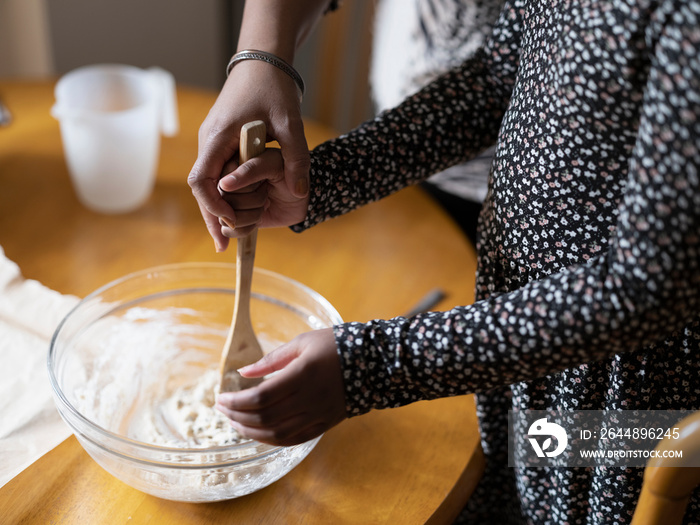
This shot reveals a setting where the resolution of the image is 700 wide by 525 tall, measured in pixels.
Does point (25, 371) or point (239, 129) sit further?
point (25, 371)

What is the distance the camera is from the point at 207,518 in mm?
659

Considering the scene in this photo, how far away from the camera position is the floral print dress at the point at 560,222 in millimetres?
504

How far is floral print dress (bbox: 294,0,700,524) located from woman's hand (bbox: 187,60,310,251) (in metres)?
0.04

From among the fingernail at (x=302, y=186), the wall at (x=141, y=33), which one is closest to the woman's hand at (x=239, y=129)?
the fingernail at (x=302, y=186)

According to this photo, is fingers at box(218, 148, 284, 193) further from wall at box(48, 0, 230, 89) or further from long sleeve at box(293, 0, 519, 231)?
wall at box(48, 0, 230, 89)

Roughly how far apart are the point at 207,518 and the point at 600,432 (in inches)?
16.9

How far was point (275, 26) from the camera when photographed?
783 millimetres

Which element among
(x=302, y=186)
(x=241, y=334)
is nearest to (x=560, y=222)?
(x=302, y=186)

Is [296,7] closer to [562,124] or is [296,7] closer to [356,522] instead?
[562,124]

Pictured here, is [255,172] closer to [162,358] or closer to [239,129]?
[239,129]

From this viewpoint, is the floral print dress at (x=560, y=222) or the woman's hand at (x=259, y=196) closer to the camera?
the floral print dress at (x=560, y=222)

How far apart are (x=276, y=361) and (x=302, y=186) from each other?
0.19 meters

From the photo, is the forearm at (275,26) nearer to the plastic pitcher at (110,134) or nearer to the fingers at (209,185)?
the fingers at (209,185)

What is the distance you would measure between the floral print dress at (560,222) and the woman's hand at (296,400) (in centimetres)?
1
